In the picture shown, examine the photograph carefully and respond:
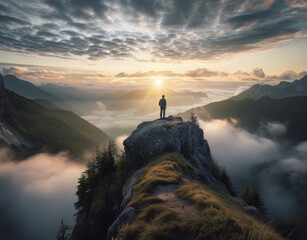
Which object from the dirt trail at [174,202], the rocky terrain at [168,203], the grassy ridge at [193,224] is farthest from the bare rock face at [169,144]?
the grassy ridge at [193,224]

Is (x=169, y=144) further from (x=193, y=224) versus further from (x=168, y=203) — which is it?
(x=193, y=224)

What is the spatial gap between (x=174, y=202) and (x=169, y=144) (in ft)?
63.2

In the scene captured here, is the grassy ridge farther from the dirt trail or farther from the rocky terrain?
the dirt trail

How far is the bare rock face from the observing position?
1205 inches

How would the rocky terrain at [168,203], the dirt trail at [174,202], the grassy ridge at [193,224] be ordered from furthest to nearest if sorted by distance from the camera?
the dirt trail at [174,202] → the rocky terrain at [168,203] → the grassy ridge at [193,224]

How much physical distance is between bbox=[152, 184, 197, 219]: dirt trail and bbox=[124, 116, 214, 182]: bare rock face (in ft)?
51.7

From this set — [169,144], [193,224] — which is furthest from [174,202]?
[169,144]

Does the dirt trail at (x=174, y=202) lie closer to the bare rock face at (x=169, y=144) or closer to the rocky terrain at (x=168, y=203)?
the rocky terrain at (x=168, y=203)

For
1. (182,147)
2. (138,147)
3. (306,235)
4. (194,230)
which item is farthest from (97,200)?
(306,235)

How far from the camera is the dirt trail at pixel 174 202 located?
9.55 meters

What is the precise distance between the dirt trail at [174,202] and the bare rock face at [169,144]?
51.7 ft

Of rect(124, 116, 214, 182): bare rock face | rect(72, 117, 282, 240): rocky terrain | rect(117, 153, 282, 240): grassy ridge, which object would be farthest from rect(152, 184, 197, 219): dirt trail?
rect(124, 116, 214, 182): bare rock face

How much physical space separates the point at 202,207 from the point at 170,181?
5.66 m

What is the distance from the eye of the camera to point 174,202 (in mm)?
11328
